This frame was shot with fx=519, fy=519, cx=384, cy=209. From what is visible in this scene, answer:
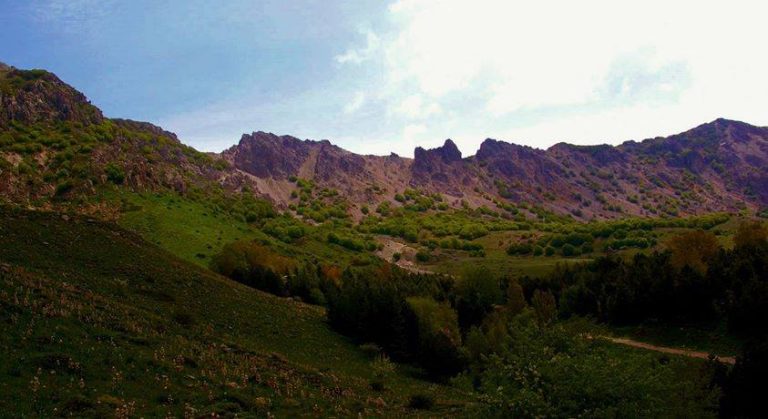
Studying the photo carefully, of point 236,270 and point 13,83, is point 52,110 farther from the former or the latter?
point 236,270

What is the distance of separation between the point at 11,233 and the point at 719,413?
54.6m

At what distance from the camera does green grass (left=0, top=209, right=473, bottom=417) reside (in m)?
22.8

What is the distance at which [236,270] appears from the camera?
69875 mm

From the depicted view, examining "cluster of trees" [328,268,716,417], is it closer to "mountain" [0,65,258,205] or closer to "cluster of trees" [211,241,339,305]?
"cluster of trees" [211,241,339,305]

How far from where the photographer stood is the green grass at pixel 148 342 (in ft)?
74.6

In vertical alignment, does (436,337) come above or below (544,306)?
below

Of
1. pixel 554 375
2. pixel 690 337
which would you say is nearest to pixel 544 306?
pixel 690 337

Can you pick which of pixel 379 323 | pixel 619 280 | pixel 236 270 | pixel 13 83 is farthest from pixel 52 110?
pixel 619 280

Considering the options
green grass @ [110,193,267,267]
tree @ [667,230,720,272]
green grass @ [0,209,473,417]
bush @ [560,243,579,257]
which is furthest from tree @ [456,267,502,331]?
bush @ [560,243,579,257]

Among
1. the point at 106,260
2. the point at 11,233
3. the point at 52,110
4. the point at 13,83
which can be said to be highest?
the point at 13,83

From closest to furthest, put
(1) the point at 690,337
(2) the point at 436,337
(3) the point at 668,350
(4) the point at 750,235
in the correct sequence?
(3) the point at 668,350 → (2) the point at 436,337 → (1) the point at 690,337 → (4) the point at 750,235

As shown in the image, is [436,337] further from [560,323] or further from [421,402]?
[560,323]

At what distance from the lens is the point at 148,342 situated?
99.8 feet

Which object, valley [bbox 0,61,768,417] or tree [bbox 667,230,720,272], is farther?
tree [bbox 667,230,720,272]
